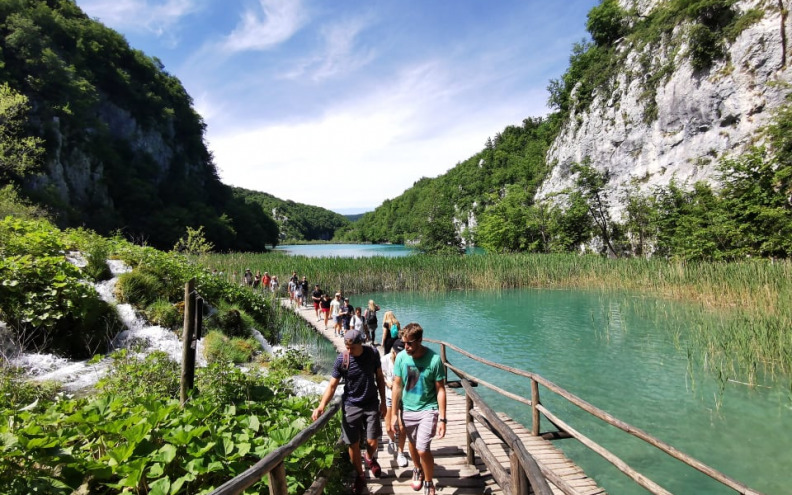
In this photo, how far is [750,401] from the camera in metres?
7.57

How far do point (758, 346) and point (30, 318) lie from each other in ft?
46.7

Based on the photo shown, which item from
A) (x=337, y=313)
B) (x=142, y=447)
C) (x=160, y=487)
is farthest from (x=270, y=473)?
(x=337, y=313)

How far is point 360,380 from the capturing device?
3.97 meters

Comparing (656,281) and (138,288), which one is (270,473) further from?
(656,281)

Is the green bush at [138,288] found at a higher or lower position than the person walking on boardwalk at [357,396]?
higher

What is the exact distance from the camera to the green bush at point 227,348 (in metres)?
8.40

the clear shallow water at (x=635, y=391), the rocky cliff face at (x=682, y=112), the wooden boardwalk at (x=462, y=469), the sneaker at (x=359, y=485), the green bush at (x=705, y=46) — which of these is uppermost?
the green bush at (x=705, y=46)

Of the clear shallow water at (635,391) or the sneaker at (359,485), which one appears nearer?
the sneaker at (359,485)

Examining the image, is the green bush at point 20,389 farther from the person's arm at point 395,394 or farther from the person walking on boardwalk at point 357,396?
the person's arm at point 395,394

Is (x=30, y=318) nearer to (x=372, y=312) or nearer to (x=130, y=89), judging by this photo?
(x=372, y=312)

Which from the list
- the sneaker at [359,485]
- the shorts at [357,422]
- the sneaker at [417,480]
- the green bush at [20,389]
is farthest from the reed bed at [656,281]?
the green bush at [20,389]

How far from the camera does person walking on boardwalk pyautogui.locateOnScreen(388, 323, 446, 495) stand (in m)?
3.69

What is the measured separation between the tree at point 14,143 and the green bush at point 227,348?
2029 cm

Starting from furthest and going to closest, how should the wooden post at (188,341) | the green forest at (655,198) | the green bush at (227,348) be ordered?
the green forest at (655,198) → the green bush at (227,348) → the wooden post at (188,341)
